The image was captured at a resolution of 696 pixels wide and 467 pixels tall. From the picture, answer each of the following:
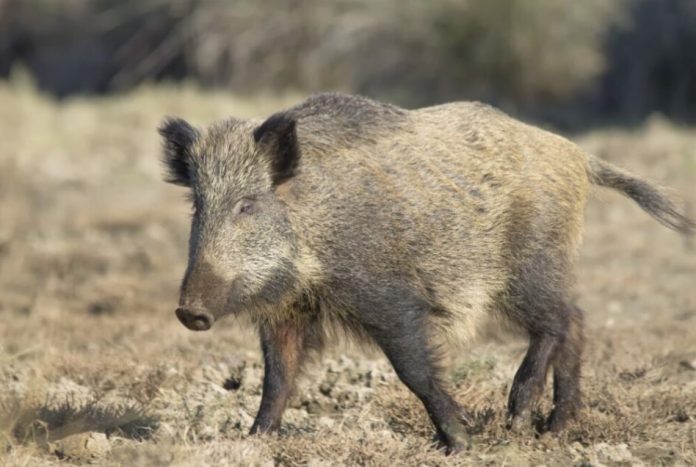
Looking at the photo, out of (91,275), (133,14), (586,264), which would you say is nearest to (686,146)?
(586,264)

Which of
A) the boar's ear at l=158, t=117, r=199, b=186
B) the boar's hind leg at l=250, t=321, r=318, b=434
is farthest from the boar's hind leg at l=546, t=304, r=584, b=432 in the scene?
the boar's ear at l=158, t=117, r=199, b=186

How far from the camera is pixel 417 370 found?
211 inches

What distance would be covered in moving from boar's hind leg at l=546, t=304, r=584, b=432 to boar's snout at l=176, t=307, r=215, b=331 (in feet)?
6.25

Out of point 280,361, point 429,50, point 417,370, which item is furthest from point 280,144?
point 429,50

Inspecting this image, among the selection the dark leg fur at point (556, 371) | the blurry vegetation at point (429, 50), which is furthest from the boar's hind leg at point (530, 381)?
the blurry vegetation at point (429, 50)

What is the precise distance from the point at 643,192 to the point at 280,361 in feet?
7.49

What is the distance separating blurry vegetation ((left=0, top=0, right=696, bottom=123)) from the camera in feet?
65.3

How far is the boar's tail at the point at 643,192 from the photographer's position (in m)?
6.54

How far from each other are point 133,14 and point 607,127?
9.94 m

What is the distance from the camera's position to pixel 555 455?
17.3 feet

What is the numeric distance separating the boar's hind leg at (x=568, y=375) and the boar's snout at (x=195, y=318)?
75.0 inches

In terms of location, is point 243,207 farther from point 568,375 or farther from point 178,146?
point 568,375

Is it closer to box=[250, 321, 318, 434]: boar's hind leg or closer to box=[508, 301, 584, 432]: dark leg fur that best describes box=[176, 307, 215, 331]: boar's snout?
box=[250, 321, 318, 434]: boar's hind leg

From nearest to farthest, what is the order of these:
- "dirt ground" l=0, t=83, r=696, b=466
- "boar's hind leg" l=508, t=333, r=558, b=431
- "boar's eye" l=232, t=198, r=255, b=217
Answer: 1. "dirt ground" l=0, t=83, r=696, b=466
2. "boar's eye" l=232, t=198, r=255, b=217
3. "boar's hind leg" l=508, t=333, r=558, b=431
